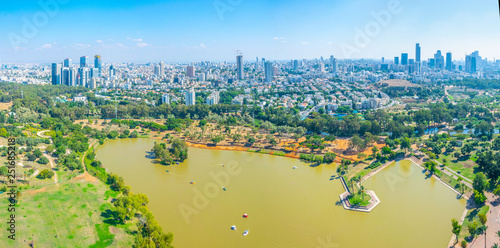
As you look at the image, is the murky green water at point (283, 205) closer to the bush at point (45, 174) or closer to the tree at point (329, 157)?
the tree at point (329, 157)

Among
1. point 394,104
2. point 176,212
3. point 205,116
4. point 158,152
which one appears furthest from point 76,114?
point 394,104

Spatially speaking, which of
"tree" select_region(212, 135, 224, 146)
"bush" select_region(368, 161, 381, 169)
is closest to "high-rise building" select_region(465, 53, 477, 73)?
"bush" select_region(368, 161, 381, 169)

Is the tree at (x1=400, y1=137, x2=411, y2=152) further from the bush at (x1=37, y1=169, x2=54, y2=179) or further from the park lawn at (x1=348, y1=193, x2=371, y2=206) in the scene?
the bush at (x1=37, y1=169, x2=54, y2=179)

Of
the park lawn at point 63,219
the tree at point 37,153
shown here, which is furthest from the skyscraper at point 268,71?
the park lawn at point 63,219

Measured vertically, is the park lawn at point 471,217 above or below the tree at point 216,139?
below

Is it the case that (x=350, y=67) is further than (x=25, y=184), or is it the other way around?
(x=350, y=67)

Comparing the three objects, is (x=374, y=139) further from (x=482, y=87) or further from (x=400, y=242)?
(x=482, y=87)
